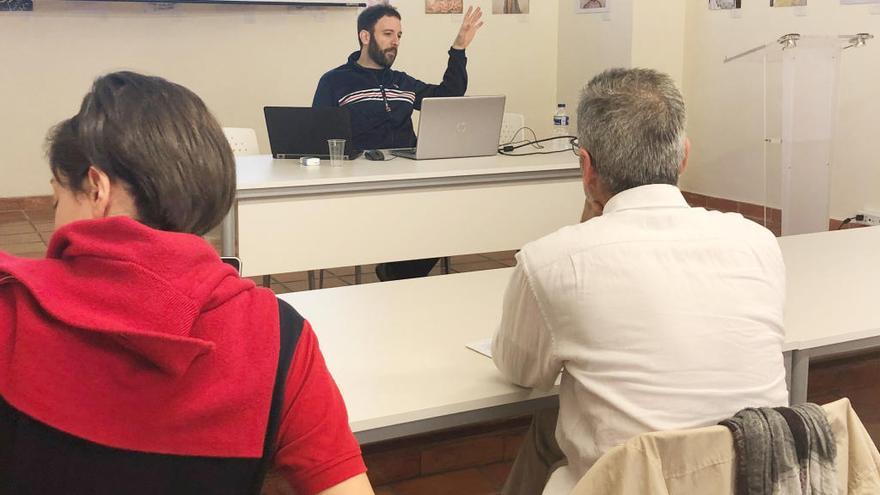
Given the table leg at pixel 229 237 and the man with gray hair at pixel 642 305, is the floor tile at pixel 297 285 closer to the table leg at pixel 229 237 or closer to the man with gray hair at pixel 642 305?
the table leg at pixel 229 237

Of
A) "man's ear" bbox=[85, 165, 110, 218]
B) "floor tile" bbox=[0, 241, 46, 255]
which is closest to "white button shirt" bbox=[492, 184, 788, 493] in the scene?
"man's ear" bbox=[85, 165, 110, 218]

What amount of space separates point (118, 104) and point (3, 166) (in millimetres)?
5832

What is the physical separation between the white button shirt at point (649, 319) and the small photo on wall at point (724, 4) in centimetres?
510

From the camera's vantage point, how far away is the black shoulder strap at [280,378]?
3.32 ft

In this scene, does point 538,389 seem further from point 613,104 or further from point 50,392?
point 50,392

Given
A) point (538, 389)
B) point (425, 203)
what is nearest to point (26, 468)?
point (538, 389)

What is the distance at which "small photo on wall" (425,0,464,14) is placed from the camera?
7.09 m

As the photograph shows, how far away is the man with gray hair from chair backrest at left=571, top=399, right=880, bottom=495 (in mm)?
160

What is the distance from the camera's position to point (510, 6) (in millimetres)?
7418

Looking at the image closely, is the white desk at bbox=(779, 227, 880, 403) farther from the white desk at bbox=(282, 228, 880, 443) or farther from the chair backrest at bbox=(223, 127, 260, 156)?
the chair backrest at bbox=(223, 127, 260, 156)

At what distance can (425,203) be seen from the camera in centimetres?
383

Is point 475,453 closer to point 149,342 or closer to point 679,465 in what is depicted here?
point 679,465

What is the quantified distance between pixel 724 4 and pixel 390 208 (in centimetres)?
362

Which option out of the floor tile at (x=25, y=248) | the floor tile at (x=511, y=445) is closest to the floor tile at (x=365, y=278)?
the floor tile at (x=25, y=248)
